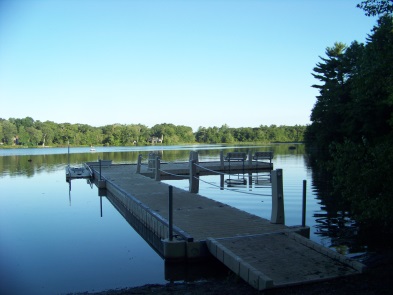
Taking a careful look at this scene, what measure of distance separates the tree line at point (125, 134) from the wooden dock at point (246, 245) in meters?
103

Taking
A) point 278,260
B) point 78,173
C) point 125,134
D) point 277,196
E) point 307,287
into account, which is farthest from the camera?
point 125,134

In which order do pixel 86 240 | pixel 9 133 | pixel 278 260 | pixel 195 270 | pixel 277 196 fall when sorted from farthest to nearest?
pixel 9 133, pixel 86 240, pixel 277 196, pixel 195 270, pixel 278 260

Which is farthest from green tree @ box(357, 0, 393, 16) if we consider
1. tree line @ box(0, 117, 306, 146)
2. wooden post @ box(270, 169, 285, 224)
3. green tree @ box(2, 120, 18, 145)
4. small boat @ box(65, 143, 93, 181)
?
green tree @ box(2, 120, 18, 145)

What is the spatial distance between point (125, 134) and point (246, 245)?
116481 mm

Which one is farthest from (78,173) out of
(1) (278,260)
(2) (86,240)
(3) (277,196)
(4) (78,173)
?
(1) (278,260)

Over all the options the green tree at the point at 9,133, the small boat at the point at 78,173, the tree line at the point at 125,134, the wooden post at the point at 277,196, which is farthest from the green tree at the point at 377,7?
the green tree at the point at 9,133

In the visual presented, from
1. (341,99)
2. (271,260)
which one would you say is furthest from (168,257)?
(341,99)

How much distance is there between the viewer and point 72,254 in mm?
7770

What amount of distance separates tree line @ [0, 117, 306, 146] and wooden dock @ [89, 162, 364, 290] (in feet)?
338

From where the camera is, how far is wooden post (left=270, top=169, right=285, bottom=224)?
7.38m

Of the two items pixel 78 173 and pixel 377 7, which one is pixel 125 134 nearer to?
pixel 78 173

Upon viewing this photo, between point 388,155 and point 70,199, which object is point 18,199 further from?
point 388,155

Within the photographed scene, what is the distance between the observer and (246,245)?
6.31 meters

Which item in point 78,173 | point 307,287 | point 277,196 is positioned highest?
point 277,196
